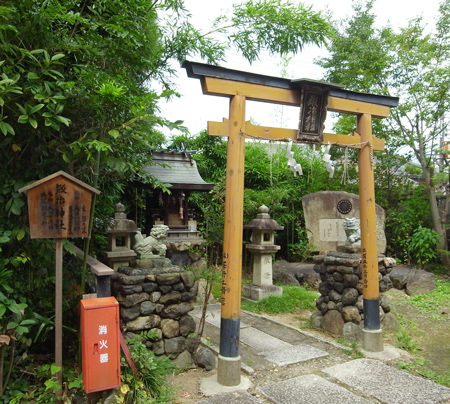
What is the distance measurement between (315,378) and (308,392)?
0.41 meters

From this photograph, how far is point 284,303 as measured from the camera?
26.6 feet

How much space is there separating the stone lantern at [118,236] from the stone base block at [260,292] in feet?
13.0

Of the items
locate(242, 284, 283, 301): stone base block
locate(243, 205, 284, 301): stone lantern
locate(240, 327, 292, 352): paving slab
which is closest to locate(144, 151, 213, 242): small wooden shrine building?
locate(243, 205, 284, 301): stone lantern

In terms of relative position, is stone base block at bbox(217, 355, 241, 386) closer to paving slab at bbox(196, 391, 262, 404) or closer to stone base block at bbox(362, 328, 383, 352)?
paving slab at bbox(196, 391, 262, 404)

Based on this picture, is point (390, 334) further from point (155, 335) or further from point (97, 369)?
point (97, 369)

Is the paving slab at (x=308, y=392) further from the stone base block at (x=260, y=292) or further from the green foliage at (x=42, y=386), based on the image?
the stone base block at (x=260, y=292)

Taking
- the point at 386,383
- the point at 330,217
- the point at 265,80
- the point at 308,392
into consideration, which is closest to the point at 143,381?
the point at 308,392

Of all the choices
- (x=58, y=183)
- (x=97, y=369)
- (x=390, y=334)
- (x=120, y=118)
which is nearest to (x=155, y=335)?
(x=97, y=369)

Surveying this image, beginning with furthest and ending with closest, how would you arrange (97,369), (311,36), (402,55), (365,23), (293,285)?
(365,23) → (402,55) → (293,285) → (311,36) → (97,369)

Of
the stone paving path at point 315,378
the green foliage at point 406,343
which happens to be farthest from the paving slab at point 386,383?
the green foliage at point 406,343

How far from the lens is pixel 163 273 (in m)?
4.62

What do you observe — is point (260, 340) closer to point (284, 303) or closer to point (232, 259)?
point (232, 259)

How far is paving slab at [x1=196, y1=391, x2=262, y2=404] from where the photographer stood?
3701mm

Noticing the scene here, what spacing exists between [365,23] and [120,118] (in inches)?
476
